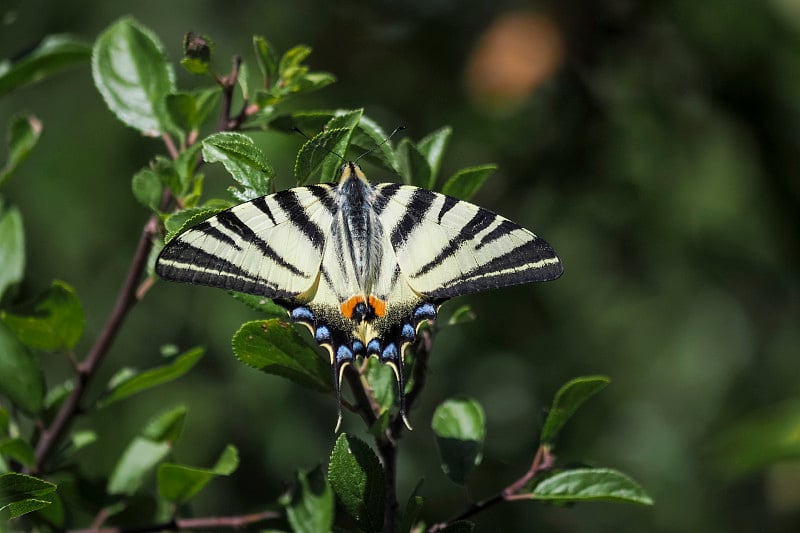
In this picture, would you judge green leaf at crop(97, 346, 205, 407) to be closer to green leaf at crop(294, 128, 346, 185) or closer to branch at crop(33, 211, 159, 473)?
branch at crop(33, 211, 159, 473)

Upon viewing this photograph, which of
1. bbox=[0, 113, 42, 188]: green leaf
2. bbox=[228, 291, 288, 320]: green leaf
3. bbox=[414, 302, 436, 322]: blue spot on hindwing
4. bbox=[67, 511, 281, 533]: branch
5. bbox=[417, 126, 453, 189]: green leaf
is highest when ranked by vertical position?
bbox=[417, 126, 453, 189]: green leaf

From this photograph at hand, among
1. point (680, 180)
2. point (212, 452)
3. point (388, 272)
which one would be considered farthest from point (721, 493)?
point (388, 272)

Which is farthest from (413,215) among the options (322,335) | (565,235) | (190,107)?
(565,235)

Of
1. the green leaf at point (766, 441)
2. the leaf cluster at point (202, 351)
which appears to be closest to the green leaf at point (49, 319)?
the leaf cluster at point (202, 351)

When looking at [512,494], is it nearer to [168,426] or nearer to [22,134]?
[168,426]

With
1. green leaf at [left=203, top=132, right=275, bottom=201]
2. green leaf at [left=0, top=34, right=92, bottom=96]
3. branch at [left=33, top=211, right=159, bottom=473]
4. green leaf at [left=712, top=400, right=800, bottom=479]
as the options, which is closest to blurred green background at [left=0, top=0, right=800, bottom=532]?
green leaf at [left=712, top=400, right=800, bottom=479]

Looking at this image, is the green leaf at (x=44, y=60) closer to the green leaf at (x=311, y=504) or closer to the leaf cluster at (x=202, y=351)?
the leaf cluster at (x=202, y=351)
